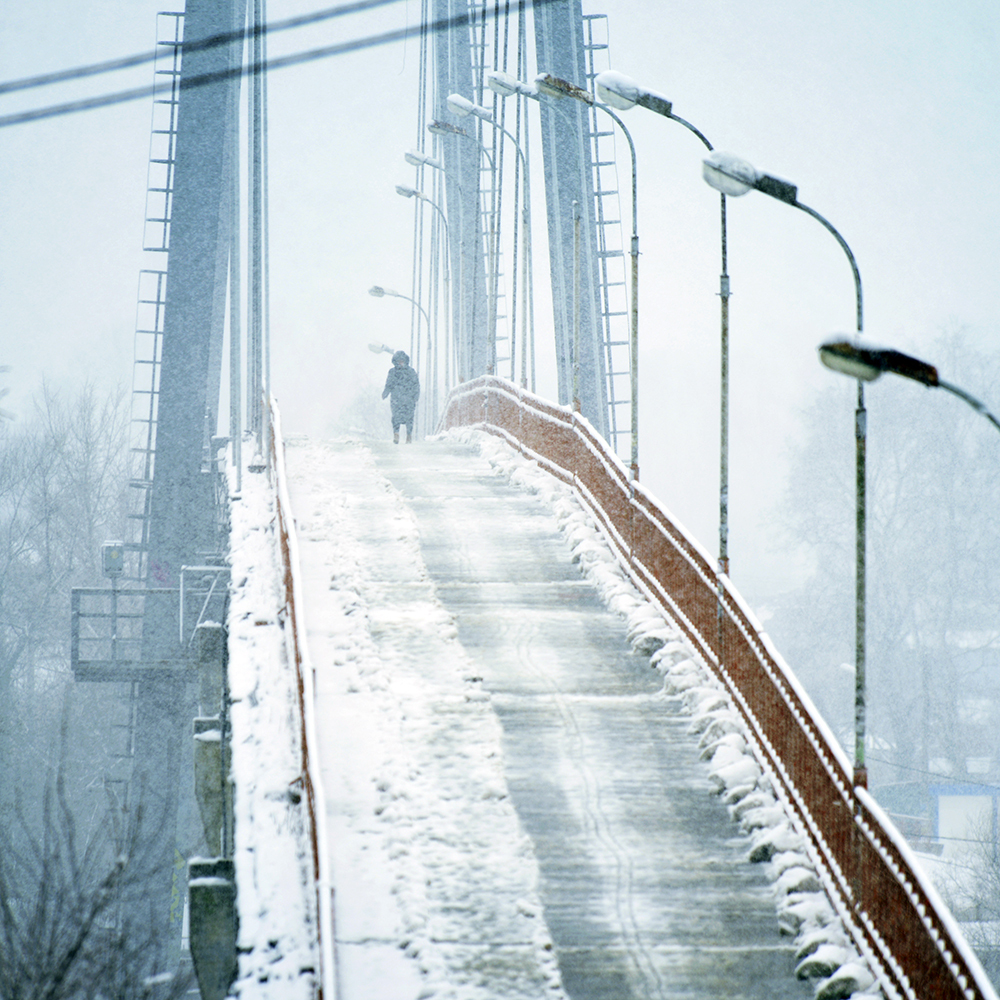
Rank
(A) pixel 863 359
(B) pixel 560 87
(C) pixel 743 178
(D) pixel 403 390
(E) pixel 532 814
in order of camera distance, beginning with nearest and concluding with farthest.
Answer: (A) pixel 863 359
(C) pixel 743 178
(E) pixel 532 814
(B) pixel 560 87
(D) pixel 403 390

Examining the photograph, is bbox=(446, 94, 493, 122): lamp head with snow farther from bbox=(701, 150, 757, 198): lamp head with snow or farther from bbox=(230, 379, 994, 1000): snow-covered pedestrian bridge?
bbox=(701, 150, 757, 198): lamp head with snow

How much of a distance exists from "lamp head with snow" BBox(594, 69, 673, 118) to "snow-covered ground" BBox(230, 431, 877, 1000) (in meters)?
4.91

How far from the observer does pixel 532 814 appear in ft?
30.5

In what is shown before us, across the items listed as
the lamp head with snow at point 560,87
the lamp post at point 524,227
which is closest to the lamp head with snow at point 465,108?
the lamp post at point 524,227

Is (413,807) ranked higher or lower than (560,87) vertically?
lower

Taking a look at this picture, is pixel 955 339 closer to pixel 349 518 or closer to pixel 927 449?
pixel 927 449

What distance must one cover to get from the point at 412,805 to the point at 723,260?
5.97 metres

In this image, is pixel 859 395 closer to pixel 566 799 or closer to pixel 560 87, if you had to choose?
pixel 566 799

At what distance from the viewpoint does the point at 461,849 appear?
8828mm

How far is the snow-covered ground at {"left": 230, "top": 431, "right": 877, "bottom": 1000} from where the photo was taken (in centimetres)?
773

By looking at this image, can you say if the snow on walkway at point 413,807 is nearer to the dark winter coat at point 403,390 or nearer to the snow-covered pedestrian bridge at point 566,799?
the snow-covered pedestrian bridge at point 566,799

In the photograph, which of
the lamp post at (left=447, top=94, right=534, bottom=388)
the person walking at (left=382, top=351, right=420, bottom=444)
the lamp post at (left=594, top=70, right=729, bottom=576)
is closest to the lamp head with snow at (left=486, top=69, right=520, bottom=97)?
the lamp post at (left=447, top=94, right=534, bottom=388)

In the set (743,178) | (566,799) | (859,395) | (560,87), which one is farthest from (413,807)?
(560,87)

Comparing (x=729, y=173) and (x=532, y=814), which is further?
(x=532, y=814)
